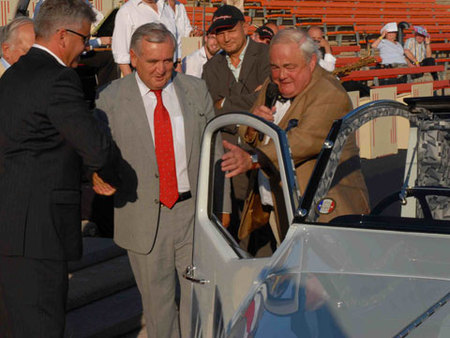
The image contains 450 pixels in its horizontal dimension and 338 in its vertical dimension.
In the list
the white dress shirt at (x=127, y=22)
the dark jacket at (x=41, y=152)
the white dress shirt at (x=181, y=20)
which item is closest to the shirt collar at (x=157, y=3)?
the white dress shirt at (x=127, y=22)

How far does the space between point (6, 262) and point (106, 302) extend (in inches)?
90.2

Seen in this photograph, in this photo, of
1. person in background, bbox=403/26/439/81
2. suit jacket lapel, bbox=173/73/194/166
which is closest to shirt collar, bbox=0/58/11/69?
suit jacket lapel, bbox=173/73/194/166

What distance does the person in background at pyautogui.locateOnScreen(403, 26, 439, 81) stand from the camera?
20.2m

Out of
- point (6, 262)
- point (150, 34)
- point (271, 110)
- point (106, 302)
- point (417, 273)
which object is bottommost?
point (106, 302)

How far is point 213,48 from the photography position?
7.93m

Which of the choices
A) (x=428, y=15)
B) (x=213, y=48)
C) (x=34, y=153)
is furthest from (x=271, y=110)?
(x=428, y=15)

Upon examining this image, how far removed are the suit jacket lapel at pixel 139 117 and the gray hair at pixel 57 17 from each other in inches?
28.5

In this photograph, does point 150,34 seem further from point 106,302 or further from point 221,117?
point 106,302

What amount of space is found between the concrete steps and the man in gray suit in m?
1.02

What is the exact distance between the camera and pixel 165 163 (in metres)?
4.81

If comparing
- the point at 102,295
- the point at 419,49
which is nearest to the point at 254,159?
the point at 102,295

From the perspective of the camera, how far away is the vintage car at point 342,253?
278 centimetres

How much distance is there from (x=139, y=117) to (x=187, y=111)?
11.9 inches

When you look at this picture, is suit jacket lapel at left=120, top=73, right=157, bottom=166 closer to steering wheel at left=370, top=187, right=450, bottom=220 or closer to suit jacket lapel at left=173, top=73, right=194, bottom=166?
suit jacket lapel at left=173, top=73, right=194, bottom=166
